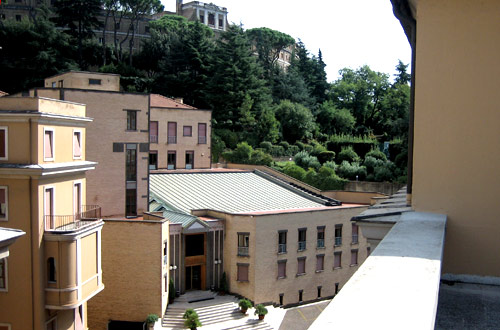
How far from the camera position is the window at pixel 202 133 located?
4016 cm

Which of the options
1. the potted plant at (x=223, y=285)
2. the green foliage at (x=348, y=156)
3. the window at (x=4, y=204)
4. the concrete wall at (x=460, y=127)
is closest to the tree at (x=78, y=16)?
the green foliage at (x=348, y=156)

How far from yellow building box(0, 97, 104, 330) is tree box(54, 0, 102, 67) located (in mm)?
45451

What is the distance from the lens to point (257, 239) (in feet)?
89.7

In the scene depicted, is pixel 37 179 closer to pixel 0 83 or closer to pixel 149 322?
pixel 149 322

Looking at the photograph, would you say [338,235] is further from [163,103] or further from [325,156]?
[163,103]

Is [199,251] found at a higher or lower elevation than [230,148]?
lower

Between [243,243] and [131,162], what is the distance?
7.02m

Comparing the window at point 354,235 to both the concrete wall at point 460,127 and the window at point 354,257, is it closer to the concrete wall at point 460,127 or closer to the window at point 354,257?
the window at point 354,257

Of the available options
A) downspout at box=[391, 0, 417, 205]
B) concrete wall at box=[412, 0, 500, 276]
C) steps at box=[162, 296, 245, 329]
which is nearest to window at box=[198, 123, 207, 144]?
steps at box=[162, 296, 245, 329]

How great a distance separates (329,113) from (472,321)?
57330mm

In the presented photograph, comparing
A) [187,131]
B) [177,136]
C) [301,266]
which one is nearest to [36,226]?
[301,266]

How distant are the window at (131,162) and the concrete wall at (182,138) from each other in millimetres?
10833

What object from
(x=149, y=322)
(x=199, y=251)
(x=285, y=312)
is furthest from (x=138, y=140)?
(x=285, y=312)

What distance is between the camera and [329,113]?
59625 millimetres
